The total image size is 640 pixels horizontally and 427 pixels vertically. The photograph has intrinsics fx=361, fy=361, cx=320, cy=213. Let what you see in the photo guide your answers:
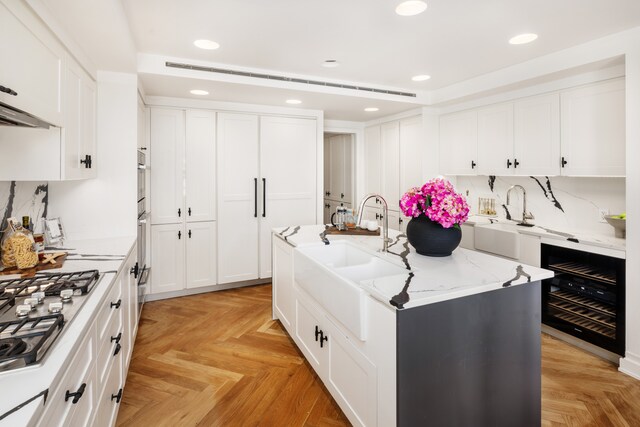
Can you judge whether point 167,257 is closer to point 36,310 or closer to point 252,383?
point 252,383

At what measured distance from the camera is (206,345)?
302cm

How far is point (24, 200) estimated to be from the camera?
2.44 m

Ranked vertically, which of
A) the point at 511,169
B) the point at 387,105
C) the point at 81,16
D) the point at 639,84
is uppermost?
the point at 387,105

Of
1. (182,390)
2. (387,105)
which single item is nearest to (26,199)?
(182,390)

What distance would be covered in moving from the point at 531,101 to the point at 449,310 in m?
2.83

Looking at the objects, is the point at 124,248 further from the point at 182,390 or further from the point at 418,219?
the point at 418,219

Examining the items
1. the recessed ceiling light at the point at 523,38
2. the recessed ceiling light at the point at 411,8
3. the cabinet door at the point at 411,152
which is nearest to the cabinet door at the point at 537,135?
the recessed ceiling light at the point at 523,38

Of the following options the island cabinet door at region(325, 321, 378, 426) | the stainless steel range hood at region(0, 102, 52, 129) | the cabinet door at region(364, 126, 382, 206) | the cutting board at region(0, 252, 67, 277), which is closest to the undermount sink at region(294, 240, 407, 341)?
the island cabinet door at region(325, 321, 378, 426)

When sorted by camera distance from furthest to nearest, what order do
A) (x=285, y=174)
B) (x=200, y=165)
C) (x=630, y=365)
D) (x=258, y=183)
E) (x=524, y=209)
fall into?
1. (x=285, y=174)
2. (x=258, y=183)
3. (x=200, y=165)
4. (x=524, y=209)
5. (x=630, y=365)

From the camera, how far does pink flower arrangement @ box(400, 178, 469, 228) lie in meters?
2.12

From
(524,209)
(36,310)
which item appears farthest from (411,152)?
(36,310)

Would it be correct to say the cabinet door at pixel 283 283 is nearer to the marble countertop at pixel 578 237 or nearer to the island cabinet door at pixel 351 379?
the island cabinet door at pixel 351 379

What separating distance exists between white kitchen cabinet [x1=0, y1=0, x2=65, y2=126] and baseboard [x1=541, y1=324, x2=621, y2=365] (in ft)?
13.1

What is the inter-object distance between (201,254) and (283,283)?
61.9 inches
